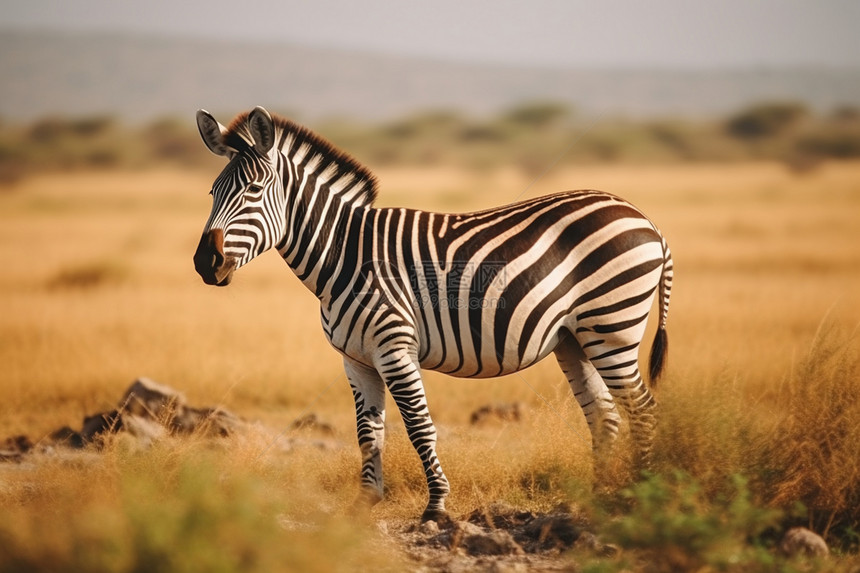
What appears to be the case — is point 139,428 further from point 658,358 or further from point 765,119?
point 765,119

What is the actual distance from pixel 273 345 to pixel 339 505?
8518 millimetres

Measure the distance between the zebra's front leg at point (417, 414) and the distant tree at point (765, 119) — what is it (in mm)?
82935

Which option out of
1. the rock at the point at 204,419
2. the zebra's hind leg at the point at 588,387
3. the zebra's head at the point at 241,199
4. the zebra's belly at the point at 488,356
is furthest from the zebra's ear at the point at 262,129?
the rock at the point at 204,419

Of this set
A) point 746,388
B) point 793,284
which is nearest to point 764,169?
point 793,284

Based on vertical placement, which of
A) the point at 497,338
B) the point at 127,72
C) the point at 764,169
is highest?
the point at 127,72

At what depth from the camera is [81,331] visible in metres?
15.0

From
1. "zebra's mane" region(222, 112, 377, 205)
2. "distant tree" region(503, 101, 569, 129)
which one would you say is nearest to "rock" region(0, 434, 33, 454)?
"zebra's mane" region(222, 112, 377, 205)

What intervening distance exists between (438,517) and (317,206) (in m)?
2.63

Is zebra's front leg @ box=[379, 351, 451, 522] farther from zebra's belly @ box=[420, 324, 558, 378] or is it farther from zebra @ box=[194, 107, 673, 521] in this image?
zebra's belly @ box=[420, 324, 558, 378]

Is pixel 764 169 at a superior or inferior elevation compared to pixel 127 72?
inferior

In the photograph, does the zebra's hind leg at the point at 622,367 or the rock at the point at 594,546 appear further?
the zebra's hind leg at the point at 622,367

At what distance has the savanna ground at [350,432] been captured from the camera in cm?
467

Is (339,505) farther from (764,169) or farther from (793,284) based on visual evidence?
(764,169)

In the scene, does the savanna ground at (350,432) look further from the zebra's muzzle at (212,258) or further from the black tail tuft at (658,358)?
the zebra's muzzle at (212,258)
